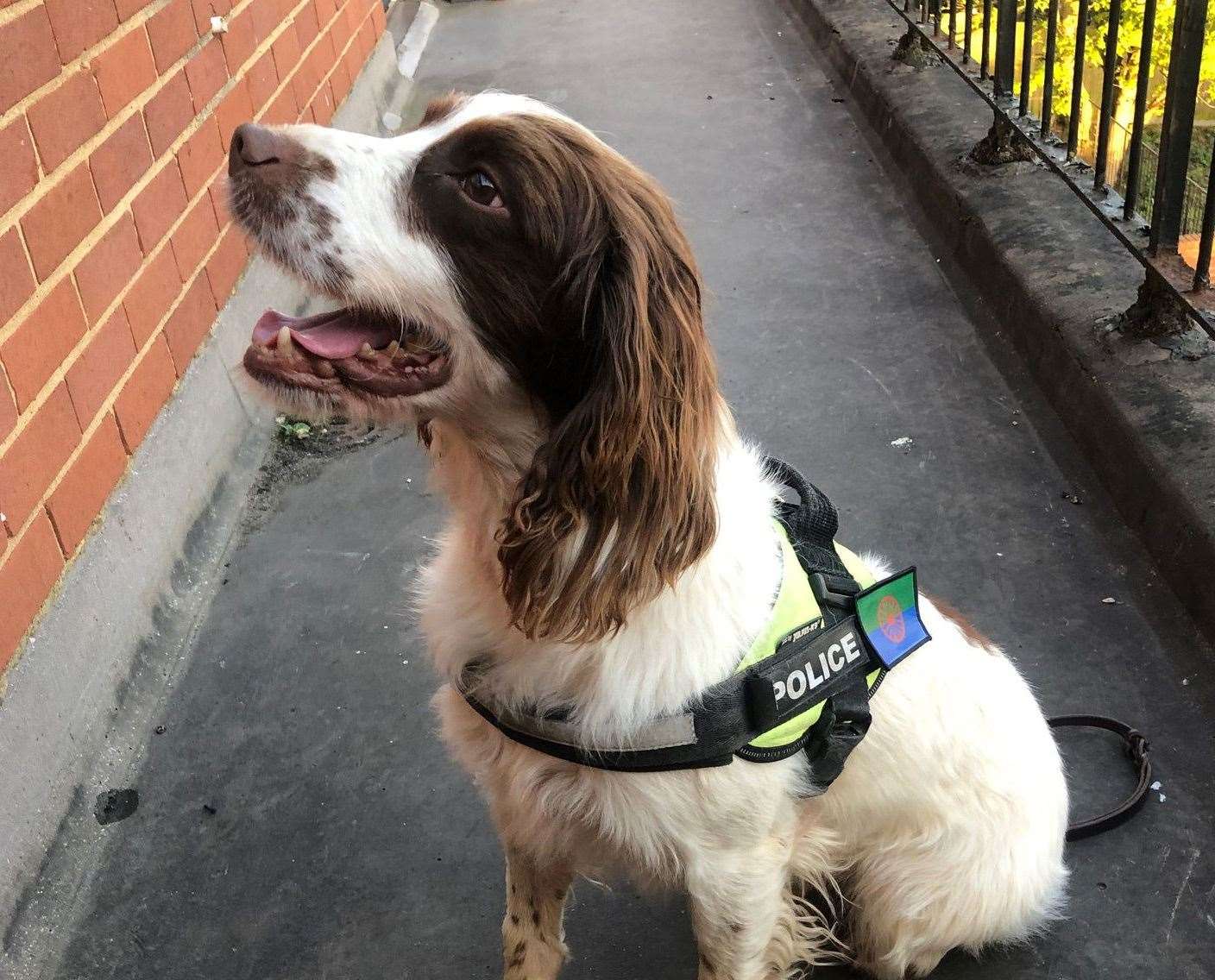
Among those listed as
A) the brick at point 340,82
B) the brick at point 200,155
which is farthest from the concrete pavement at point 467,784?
the brick at point 340,82

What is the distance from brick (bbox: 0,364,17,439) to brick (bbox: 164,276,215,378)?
83cm

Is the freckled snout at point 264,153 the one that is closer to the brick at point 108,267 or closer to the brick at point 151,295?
the brick at point 108,267

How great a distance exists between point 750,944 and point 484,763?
1.80 ft

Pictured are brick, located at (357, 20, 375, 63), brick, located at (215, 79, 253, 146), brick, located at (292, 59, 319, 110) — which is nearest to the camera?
brick, located at (215, 79, 253, 146)

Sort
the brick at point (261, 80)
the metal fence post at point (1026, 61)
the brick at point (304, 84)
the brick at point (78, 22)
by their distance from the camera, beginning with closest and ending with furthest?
the brick at point (78, 22) < the brick at point (261, 80) < the metal fence post at point (1026, 61) < the brick at point (304, 84)

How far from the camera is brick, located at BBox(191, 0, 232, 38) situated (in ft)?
11.8

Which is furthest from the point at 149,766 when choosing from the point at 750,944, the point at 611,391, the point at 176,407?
the point at 611,391

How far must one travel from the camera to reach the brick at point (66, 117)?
8.54ft

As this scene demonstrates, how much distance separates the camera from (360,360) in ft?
5.76

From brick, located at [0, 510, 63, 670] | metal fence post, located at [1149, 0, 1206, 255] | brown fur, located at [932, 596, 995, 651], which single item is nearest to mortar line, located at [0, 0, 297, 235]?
brick, located at [0, 510, 63, 670]

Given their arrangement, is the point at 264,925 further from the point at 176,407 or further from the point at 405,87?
the point at 405,87

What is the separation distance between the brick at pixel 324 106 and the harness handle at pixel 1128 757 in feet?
12.2

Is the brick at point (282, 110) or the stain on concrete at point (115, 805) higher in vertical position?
the brick at point (282, 110)

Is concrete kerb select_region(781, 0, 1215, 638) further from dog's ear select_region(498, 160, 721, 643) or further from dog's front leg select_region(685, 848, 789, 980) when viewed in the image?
dog's ear select_region(498, 160, 721, 643)
